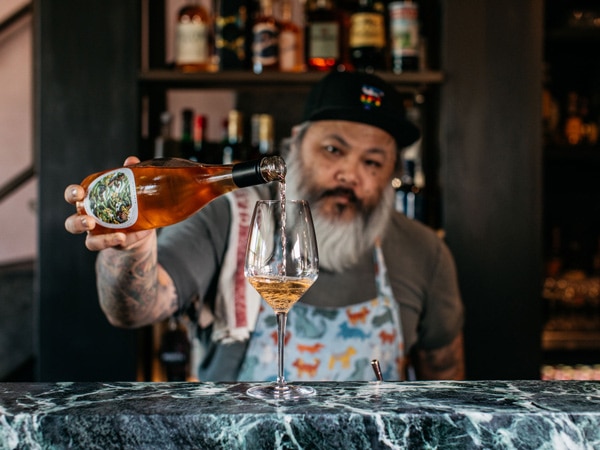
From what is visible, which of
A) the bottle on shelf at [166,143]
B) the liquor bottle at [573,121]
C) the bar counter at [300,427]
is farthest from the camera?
the liquor bottle at [573,121]

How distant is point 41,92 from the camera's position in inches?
77.6

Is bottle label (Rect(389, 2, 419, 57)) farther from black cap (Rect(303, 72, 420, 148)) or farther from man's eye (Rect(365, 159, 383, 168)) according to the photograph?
man's eye (Rect(365, 159, 383, 168))

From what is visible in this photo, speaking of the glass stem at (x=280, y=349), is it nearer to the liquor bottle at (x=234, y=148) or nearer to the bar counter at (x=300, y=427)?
the bar counter at (x=300, y=427)

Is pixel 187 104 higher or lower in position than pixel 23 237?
higher

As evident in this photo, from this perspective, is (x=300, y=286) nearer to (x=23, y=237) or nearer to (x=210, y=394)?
(x=210, y=394)

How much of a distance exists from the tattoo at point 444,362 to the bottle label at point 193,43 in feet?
3.24

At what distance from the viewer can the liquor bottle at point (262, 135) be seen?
2.01 metres

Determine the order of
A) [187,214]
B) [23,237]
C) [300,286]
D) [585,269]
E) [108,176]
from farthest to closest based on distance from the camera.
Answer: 1. [23,237]
2. [585,269]
3. [187,214]
4. [108,176]
5. [300,286]

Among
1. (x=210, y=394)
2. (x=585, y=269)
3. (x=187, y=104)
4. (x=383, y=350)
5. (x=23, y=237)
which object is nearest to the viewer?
(x=210, y=394)

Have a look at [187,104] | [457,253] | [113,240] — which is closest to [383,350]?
[457,253]

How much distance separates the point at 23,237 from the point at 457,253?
2560 millimetres

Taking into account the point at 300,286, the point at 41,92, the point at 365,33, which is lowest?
the point at 300,286

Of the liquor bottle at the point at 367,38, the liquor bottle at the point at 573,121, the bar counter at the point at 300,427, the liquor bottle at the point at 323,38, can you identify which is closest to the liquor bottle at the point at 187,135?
the liquor bottle at the point at 323,38

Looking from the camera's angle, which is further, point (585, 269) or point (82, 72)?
point (585, 269)
